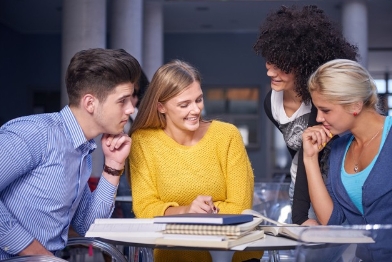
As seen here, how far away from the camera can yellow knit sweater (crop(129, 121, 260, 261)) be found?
267cm

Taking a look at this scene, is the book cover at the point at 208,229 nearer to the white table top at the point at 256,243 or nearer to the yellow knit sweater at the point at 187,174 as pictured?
the white table top at the point at 256,243

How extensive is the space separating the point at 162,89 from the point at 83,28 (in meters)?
7.17

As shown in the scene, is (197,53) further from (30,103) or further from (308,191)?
(308,191)

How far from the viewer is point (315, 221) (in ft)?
8.66

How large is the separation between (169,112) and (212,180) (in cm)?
32

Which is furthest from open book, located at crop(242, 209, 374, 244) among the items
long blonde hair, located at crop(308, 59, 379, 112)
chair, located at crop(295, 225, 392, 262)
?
long blonde hair, located at crop(308, 59, 379, 112)

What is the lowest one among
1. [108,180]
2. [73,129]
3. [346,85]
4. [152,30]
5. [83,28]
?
[152,30]

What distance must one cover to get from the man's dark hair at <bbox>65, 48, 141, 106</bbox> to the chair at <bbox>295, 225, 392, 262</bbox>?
3.33 feet

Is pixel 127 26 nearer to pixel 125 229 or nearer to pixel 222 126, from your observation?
pixel 222 126

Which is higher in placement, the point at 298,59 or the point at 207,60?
the point at 298,59

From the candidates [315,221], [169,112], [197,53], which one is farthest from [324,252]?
[197,53]

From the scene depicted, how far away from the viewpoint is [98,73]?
94.4 inches

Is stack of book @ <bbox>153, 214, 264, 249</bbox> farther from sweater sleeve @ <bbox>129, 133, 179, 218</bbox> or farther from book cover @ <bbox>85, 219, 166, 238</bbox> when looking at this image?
sweater sleeve @ <bbox>129, 133, 179, 218</bbox>

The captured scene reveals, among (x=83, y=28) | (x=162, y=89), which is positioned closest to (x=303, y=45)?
(x=162, y=89)
